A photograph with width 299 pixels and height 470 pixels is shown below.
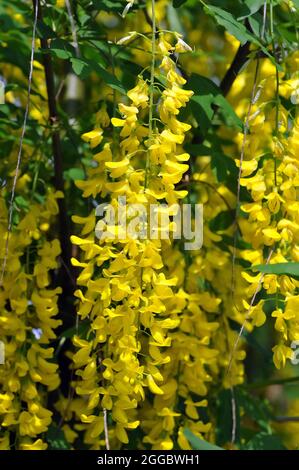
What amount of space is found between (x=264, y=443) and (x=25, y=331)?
24.2 inches

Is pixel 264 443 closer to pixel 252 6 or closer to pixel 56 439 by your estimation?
pixel 56 439

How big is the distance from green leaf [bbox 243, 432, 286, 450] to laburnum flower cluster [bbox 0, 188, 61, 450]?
0.48 meters

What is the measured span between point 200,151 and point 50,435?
0.66 metres

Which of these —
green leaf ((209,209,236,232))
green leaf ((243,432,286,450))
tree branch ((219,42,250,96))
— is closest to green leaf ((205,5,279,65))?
tree branch ((219,42,250,96))

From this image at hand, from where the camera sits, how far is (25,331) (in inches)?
76.5

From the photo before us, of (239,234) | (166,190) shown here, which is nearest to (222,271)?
(239,234)

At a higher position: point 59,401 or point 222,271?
point 222,271

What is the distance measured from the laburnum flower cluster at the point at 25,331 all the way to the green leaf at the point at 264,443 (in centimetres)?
48

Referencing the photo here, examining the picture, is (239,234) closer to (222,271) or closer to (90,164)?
(222,271)

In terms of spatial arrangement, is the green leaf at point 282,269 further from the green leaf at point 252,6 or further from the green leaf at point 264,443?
the green leaf at point 264,443

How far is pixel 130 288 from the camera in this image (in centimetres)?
164

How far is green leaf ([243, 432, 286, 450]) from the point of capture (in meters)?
2.18

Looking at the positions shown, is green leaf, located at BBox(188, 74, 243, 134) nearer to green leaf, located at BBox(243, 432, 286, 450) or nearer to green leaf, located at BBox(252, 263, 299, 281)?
green leaf, located at BBox(252, 263, 299, 281)

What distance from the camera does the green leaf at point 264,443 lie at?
7.14ft
